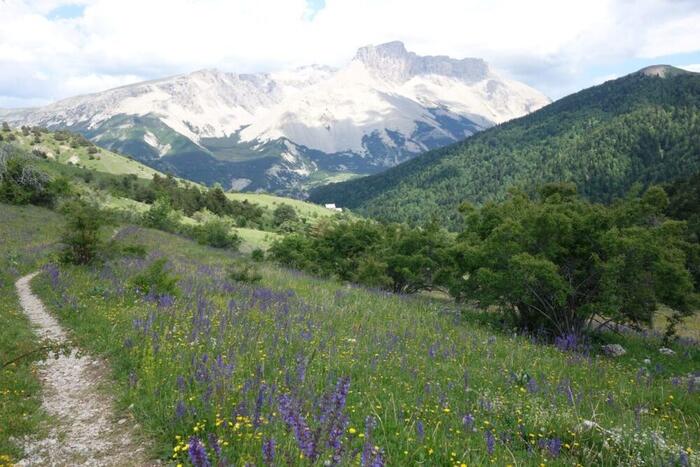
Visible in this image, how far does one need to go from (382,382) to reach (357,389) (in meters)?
0.63

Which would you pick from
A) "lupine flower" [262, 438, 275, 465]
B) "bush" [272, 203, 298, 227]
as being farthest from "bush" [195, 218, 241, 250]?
"bush" [272, 203, 298, 227]

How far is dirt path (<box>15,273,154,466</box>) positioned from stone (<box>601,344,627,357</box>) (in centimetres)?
1406

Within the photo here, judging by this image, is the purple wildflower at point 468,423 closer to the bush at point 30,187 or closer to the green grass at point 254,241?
the bush at point 30,187

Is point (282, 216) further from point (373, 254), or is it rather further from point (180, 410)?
point (180, 410)

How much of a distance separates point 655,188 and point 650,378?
7.11 meters

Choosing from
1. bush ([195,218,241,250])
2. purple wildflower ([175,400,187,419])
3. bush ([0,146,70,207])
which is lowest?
bush ([195,218,241,250])

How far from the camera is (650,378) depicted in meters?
10.3

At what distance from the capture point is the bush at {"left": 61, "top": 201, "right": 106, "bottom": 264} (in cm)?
1819

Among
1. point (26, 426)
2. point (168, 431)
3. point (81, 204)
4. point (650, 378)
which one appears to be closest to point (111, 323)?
point (26, 426)

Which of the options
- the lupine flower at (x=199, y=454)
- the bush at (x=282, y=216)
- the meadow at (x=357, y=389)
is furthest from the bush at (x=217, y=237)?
the bush at (x=282, y=216)

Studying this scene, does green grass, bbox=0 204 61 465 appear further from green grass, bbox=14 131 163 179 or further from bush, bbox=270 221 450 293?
green grass, bbox=14 131 163 179

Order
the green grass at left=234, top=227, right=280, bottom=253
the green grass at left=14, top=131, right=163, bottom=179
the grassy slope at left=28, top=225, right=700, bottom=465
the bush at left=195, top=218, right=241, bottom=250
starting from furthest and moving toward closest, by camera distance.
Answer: the green grass at left=14, top=131, right=163, bottom=179 < the green grass at left=234, top=227, right=280, bottom=253 < the bush at left=195, top=218, right=241, bottom=250 < the grassy slope at left=28, top=225, right=700, bottom=465

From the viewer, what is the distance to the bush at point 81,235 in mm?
18188

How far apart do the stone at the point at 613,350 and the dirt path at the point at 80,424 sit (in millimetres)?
14064
